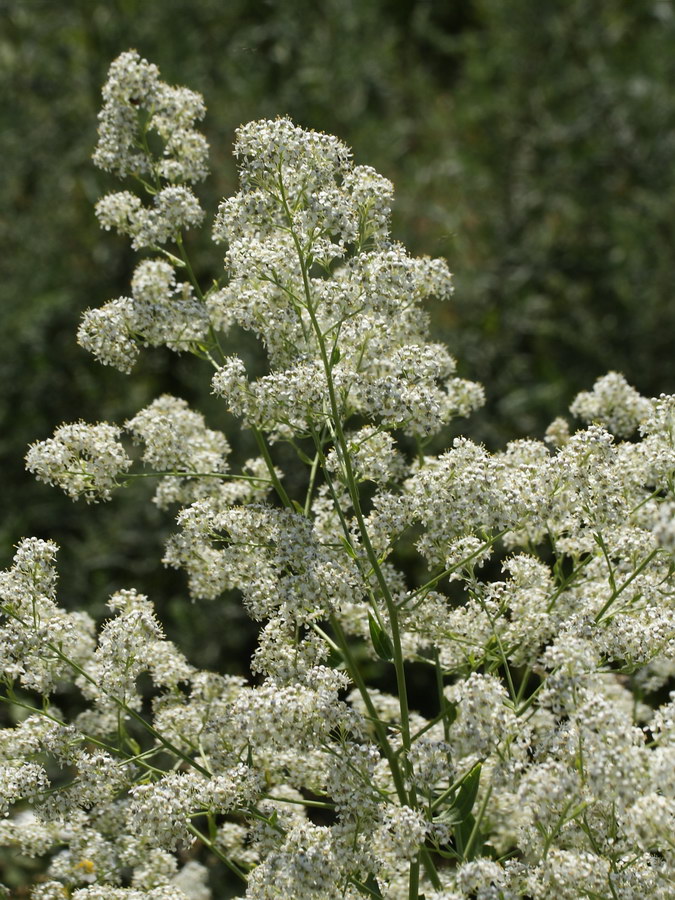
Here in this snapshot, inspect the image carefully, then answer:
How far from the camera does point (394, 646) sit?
6.64 ft

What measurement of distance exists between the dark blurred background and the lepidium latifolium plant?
329 centimetres

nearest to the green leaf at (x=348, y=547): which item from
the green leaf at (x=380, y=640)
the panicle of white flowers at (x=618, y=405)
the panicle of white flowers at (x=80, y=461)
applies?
the green leaf at (x=380, y=640)

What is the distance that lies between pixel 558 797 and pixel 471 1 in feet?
29.1

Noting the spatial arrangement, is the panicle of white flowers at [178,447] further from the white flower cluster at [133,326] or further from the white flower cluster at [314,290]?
the white flower cluster at [314,290]

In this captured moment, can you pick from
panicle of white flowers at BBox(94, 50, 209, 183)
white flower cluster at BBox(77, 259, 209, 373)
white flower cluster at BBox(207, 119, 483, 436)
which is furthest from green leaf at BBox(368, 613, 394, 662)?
panicle of white flowers at BBox(94, 50, 209, 183)

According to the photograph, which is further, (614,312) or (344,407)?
(614,312)

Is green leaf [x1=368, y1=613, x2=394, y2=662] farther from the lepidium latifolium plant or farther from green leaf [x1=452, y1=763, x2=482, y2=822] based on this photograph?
green leaf [x1=452, y1=763, x2=482, y2=822]

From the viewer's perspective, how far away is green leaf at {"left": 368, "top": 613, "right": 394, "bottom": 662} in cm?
209

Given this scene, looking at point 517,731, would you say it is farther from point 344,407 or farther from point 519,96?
point 519,96

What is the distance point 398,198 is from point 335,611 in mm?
5070

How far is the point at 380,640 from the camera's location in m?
2.10

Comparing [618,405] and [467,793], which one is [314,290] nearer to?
[618,405]

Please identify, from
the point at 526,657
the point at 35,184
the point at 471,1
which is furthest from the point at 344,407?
the point at 471,1

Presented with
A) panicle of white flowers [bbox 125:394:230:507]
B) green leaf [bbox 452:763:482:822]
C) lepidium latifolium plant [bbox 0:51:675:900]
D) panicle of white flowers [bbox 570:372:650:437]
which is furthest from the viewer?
panicle of white flowers [bbox 570:372:650:437]
